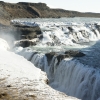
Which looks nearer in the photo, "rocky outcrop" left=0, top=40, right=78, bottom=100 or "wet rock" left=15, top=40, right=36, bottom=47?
"rocky outcrop" left=0, top=40, right=78, bottom=100

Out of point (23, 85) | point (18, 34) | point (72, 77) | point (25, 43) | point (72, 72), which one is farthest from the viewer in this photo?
point (18, 34)

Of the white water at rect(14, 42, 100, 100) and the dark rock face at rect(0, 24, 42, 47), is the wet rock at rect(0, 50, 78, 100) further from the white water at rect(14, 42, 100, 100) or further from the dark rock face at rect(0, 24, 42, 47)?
the dark rock face at rect(0, 24, 42, 47)

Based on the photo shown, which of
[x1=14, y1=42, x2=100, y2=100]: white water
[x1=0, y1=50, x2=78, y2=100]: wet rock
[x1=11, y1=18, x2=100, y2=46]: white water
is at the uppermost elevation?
[x1=11, y1=18, x2=100, y2=46]: white water

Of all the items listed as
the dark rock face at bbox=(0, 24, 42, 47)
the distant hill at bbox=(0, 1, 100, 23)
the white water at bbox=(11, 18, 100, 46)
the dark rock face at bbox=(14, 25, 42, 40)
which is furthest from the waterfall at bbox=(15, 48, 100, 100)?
the distant hill at bbox=(0, 1, 100, 23)

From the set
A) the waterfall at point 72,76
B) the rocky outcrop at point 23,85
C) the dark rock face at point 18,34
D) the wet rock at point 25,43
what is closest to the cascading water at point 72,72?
the waterfall at point 72,76

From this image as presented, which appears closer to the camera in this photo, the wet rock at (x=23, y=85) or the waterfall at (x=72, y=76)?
the wet rock at (x=23, y=85)

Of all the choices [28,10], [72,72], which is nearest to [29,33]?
[72,72]

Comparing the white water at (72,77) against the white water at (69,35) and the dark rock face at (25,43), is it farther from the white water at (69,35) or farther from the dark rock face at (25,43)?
the white water at (69,35)

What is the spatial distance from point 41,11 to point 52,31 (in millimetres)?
96742

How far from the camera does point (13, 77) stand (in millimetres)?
20891

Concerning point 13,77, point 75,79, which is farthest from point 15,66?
point 75,79

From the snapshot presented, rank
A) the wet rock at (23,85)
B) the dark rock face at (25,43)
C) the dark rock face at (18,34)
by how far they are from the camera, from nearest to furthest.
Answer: the wet rock at (23,85), the dark rock face at (25,43), the dark rock face at (18,34)

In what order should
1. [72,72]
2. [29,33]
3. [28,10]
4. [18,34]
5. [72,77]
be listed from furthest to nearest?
[28,10] → [29,33] → [18,34] → [72,72] → [72,77]

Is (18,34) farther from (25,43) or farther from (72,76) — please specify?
(72,76)
